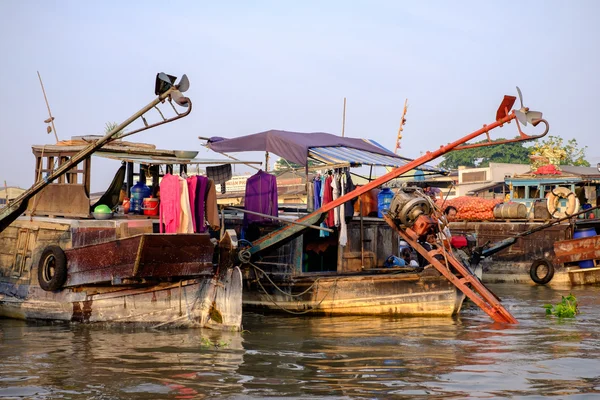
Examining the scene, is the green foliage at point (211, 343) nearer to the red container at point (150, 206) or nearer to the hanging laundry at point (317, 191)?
the red container at point (150, 206)

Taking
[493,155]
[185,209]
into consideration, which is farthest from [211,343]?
[493,155]

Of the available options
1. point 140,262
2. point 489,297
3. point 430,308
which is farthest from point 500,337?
point 140,262

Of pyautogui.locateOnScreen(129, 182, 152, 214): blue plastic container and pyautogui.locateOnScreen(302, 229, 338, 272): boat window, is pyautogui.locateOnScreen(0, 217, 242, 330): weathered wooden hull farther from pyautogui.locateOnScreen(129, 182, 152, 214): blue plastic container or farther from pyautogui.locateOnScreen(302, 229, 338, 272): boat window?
pyautogui.locateOnScreen(302, 229, 338, 272): boat window

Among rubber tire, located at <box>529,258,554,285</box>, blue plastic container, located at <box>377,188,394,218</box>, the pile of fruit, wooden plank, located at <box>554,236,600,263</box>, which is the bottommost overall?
rubber tire, located at <box>529,258,554,285</box>

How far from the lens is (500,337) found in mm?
11078

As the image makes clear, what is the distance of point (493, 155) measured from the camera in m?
55.9

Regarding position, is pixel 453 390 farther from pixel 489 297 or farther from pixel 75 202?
pixel 75 202

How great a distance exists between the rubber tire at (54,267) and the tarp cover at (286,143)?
391cm

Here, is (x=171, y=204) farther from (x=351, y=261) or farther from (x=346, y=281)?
(x=351, y=261)

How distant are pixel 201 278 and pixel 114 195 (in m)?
2.90

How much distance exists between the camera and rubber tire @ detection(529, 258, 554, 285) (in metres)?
20.7

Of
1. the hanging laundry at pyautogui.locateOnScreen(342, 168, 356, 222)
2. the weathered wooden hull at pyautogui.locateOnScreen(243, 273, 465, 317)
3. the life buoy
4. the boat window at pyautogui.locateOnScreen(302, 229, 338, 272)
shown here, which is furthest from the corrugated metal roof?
the life buoy

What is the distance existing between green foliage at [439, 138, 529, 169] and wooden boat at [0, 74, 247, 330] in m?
44.3

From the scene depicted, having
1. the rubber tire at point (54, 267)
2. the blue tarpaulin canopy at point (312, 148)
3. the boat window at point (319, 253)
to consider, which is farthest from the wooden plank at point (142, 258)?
the boat window at point (319, 253)
